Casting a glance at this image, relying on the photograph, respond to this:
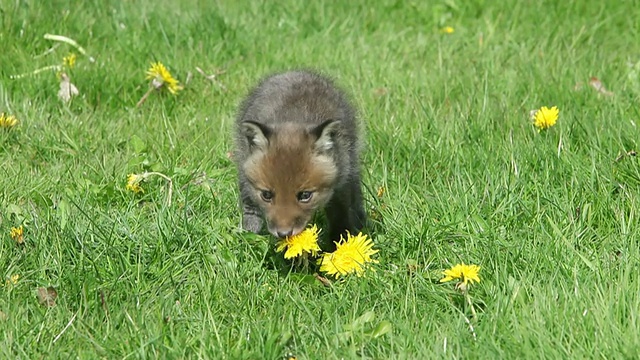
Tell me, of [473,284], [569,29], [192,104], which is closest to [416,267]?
[473,284]

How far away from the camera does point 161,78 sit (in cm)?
657

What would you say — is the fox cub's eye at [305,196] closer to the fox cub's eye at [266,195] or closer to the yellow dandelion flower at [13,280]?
the fox cub's eye at [266,195]

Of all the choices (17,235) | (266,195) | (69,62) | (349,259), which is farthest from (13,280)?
(69,62)

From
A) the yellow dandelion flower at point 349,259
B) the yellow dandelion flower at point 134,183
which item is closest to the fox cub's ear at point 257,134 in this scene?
the yellow dandelion flower at point 349,259

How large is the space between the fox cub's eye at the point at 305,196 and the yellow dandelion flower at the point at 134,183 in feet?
3.96

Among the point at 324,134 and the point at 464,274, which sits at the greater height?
the point at 324,134

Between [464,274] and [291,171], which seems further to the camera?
[291,171]

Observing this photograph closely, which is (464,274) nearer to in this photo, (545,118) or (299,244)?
(299,244)

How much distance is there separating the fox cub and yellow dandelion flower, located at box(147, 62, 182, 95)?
1238 mm

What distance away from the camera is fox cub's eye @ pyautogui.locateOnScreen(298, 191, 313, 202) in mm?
4457

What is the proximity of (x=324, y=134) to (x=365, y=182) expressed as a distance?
3.43 ft

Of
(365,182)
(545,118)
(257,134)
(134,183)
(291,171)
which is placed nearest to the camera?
(291,171)

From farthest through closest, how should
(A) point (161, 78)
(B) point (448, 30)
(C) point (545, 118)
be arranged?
(B) point (448, 30) < (A) point (161, 78) < (C) point (545, 118)

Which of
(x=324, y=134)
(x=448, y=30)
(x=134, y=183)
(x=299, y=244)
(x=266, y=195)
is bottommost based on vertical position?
(x=448, y=30)
